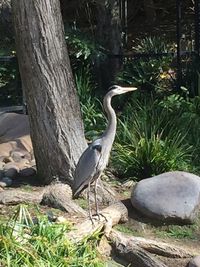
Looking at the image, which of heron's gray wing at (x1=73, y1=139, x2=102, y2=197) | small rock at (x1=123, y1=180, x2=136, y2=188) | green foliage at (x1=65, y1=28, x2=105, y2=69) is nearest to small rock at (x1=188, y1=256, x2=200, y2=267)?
heron's gray wing at (x1=73, y1=139, x2=102, y2=197)

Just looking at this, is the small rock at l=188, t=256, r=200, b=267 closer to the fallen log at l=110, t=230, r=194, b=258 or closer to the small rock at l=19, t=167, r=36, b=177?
the fallen log at l=110, t=230, r=194, b=258

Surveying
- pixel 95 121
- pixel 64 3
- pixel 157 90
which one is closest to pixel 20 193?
pixel 95 121

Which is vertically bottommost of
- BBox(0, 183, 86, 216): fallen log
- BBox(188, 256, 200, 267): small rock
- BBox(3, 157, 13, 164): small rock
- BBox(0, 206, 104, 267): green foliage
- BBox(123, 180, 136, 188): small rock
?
BBox(188, 256, 200, 267): small rock

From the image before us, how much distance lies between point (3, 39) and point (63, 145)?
704cm

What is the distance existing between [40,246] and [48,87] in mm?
2551

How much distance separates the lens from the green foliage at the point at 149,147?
7996 millimetres

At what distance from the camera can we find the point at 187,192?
7328 millimetres

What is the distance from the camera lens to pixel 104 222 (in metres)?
6.34

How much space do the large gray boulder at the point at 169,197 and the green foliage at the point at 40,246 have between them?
1.62 metres

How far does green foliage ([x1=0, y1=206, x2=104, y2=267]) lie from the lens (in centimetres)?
493

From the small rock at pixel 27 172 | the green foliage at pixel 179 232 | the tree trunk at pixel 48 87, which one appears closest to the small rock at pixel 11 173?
the small rock at pixel 27 172

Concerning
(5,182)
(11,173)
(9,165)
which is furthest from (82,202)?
(9,165)

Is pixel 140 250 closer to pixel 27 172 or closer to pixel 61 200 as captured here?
pixel 61 200

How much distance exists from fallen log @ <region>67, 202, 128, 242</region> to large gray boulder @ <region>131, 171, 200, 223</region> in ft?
0.86
